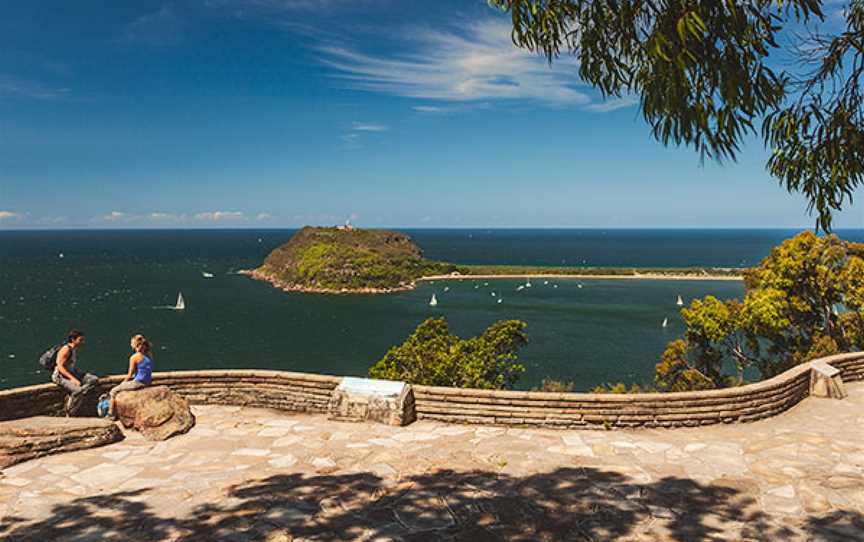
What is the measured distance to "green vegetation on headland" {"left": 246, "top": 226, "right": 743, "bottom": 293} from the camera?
332 feet

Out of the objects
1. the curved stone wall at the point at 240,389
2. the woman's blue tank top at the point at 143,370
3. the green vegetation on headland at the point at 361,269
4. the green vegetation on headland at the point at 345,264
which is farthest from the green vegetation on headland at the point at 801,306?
the green vegetation on headland at the point at 345,264

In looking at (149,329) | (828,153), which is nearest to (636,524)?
(828,153)

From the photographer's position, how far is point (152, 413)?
7992 mm

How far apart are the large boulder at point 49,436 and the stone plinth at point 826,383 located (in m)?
11.6

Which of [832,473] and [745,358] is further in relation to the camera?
[745,358]

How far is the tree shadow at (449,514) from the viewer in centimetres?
497

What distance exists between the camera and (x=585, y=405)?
8070 mm

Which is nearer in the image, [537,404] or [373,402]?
[537,404]

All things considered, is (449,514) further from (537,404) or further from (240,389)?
(240,389)

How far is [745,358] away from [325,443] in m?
22.0

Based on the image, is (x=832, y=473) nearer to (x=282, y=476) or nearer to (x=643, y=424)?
(x=643, y=424)

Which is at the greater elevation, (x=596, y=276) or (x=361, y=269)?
(x=361, y=269)

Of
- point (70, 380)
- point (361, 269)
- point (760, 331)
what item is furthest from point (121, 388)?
point (361, 269)

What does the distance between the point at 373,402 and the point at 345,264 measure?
9812cm
